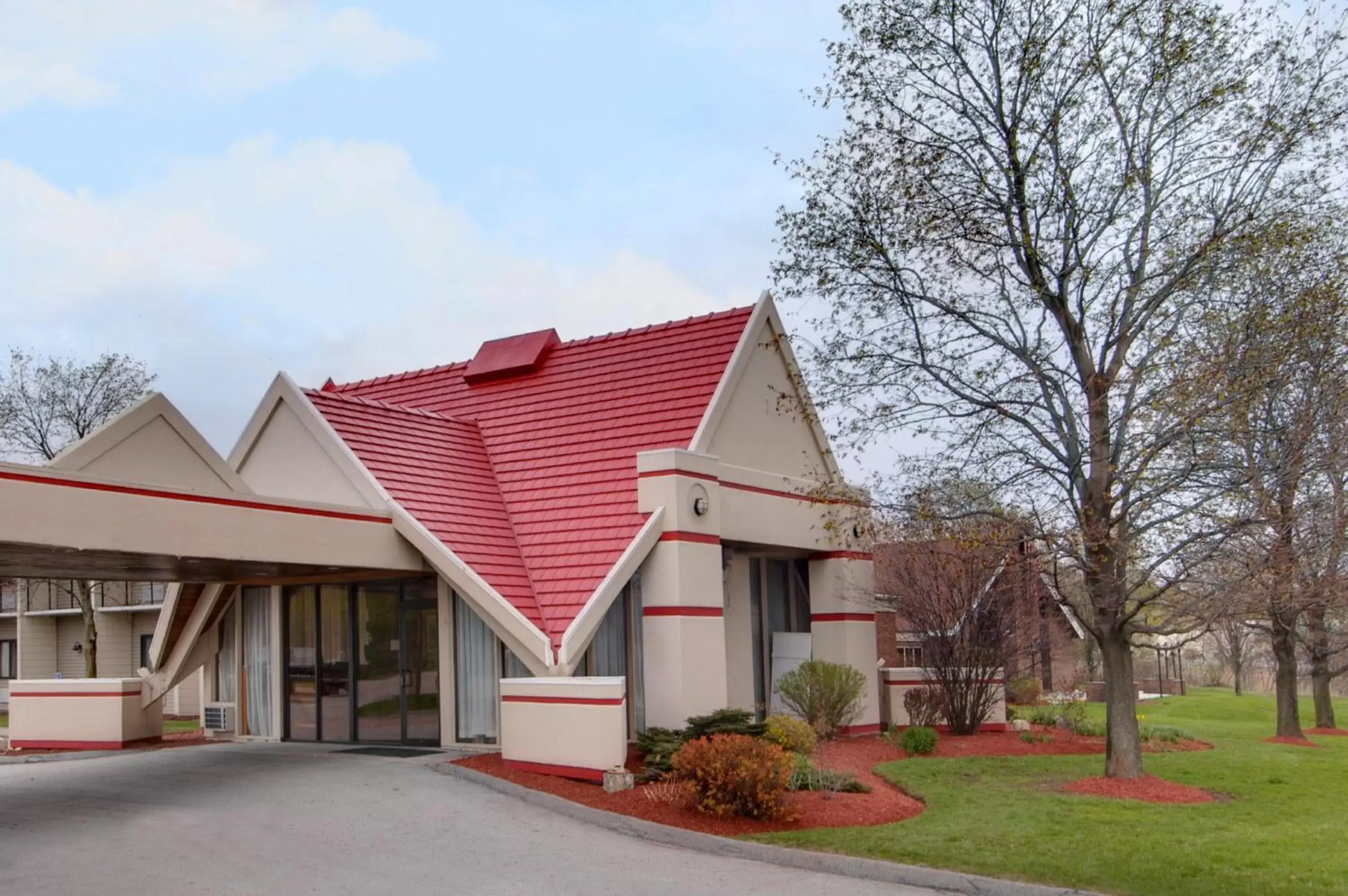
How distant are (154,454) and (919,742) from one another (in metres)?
12.2

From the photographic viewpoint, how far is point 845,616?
23516 millimetres

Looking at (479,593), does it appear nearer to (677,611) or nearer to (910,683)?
(677,611)

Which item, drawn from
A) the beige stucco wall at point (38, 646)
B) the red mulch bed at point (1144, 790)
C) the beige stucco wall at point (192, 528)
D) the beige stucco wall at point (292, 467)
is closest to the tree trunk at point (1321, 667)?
the red mulch bed at point (1144, 790)

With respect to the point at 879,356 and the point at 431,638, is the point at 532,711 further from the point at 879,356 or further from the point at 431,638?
the point at 879,356

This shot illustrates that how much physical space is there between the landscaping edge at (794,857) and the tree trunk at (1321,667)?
54.7 feet

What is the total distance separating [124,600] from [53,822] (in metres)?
33.4

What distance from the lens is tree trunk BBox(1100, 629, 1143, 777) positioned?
52.4ft

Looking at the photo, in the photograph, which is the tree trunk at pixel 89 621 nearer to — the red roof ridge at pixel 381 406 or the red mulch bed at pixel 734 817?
the red roof ridge at pixel 381 406

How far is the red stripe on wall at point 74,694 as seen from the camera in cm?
2122

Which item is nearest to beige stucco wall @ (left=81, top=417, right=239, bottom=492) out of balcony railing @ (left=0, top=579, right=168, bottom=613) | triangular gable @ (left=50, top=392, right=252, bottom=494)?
triangular gable @ (left=50, top=392, right=252, bottom=494)

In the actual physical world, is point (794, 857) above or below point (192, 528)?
below

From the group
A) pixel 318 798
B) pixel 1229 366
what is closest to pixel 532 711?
pixel 318 798

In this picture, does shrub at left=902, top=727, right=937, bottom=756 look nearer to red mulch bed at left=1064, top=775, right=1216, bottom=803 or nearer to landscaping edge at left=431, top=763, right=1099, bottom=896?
red mulch bed at left=1064, top=775, right=1216, bottom=803

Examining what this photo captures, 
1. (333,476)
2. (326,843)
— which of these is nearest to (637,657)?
(333,476)
